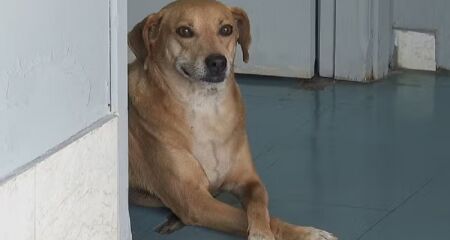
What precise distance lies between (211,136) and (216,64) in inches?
11.8

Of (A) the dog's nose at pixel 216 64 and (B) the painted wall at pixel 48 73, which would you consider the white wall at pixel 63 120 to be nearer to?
(B) the painted wall at pixel 48 73

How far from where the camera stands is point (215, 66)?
373 cm

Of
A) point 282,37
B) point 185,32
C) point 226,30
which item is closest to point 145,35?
point 185,32

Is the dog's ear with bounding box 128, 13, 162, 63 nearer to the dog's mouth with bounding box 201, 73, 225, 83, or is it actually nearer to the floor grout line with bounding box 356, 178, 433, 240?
the dog's mouth with bounding box 201, 73, 225, 83

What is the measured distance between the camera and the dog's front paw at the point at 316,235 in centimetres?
357

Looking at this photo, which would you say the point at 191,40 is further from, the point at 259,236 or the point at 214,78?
the point at 259,236

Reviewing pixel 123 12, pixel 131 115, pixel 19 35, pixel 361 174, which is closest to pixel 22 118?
pixel 19 35

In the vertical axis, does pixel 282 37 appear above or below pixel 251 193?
above

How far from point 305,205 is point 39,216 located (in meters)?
1.38

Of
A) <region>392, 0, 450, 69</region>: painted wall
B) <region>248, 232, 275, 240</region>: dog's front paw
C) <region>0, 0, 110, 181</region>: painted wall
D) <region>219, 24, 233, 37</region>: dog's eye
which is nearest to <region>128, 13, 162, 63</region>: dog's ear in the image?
<region>219, 24, 233, 37</region>: dog's eye

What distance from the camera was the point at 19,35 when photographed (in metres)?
2.68

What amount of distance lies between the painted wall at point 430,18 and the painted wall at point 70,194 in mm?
2856

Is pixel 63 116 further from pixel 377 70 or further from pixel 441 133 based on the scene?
pixel 377 70

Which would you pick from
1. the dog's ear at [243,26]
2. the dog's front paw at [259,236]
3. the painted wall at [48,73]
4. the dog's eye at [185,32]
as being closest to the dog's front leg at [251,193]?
the dog's front paw at [259,236]
